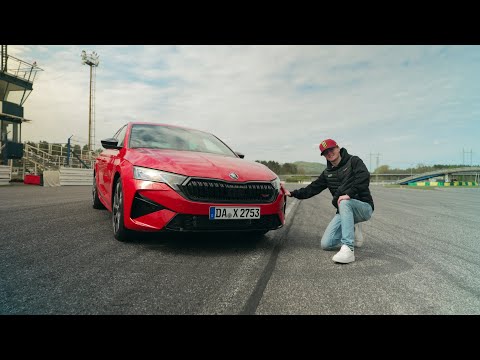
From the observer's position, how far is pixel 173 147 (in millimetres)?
4664

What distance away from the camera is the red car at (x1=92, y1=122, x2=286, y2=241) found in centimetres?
342

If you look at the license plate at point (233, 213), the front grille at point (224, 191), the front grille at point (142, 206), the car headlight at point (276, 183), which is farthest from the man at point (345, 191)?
the front grille at point (142, 206)

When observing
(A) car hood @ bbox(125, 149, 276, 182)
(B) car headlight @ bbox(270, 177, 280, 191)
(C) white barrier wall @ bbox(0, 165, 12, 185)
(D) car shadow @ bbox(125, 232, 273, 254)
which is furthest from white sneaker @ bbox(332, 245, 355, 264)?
(C) white barrier wall @ bbox(0, 165, 12, 185)


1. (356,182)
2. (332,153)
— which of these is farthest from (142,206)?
(356,182)

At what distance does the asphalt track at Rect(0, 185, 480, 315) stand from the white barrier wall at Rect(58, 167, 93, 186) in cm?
1359

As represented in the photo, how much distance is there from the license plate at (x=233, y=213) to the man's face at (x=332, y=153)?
4.11ft

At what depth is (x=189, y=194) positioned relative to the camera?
344 centimetres

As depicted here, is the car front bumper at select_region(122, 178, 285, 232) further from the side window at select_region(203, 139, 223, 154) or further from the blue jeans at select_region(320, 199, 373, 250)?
the side window at select_region(203, 139, 223, 154)

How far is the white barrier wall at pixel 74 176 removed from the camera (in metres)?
17.1

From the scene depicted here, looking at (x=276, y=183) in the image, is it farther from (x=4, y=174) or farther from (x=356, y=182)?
(x=4, y=174)
